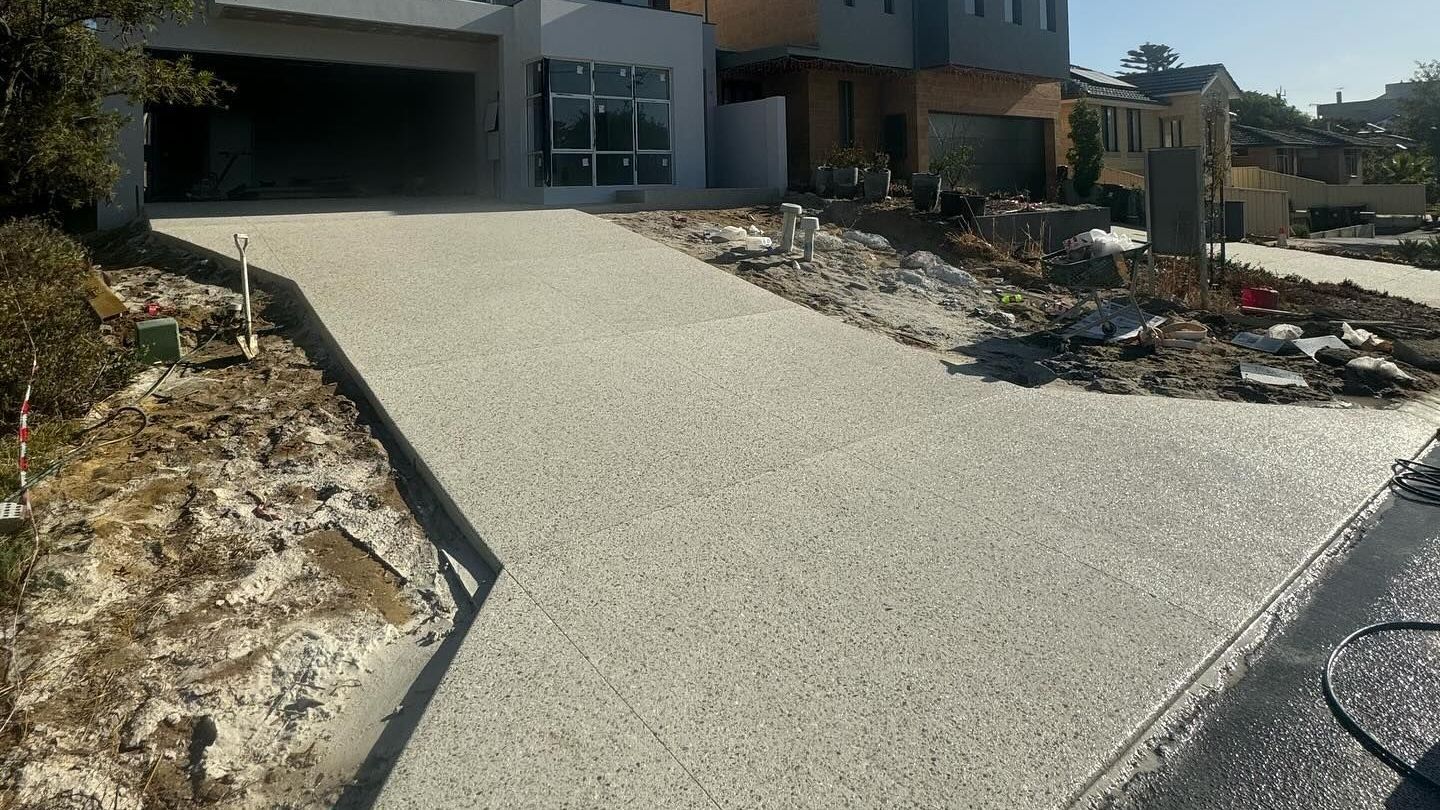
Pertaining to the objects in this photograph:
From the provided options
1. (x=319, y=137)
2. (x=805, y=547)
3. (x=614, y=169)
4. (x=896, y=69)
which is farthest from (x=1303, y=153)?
(x=805, y=547)

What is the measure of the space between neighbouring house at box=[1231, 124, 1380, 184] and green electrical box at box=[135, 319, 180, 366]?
43150 mm

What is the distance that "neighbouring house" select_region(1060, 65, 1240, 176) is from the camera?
3197cm

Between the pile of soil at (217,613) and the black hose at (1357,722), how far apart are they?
371 cm

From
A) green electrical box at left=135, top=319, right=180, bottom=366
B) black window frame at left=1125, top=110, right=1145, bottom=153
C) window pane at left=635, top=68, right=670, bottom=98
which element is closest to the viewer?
green electrical box at left=135, top=319, right=180, bottom=366

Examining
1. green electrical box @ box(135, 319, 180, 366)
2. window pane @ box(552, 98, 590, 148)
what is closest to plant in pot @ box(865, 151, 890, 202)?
window pane @ box(552, 98, 590, 148)

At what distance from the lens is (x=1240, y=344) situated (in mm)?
10094

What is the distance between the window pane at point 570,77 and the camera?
17531 mm

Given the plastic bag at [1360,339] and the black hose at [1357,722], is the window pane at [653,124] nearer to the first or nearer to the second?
the plastic bag at [1360,339]

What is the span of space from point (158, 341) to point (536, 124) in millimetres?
11936

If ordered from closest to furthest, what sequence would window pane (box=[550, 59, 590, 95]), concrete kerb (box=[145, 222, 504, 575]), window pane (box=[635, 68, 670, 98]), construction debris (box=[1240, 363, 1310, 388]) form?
concrete kerb (box=[145, 222, 504, 575]) < construction debris (box=[1240, 363, 1310, 388]) < window pane (box=[550, 59, 590, 95]) < window pane (box=[635, 68, 670, 98])

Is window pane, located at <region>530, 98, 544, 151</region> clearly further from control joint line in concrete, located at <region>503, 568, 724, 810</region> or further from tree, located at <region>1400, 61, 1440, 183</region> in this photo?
tree, located at <region>1400, 61, 1440, 183</region>

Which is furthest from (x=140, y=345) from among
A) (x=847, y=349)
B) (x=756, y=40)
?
(x=756, y=40)

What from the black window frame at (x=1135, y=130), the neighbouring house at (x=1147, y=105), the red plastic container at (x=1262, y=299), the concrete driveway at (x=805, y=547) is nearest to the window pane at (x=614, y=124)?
the concrete driveway at (x=805, y=547)

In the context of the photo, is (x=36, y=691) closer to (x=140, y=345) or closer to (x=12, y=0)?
(x=140, y=345)
